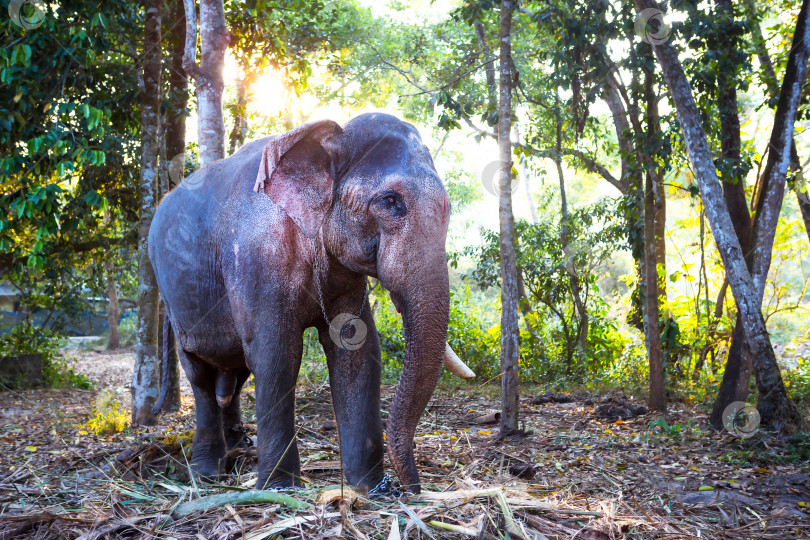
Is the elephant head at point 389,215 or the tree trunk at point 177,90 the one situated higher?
the tree trunk at point 177,90

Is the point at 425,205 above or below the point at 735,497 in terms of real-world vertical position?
above

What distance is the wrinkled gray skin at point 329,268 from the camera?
327 centimetres

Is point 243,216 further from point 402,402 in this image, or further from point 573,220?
point 573,220

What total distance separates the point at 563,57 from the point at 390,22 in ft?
40.3

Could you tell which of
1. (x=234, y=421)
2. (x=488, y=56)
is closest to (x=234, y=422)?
(x=234, y=421)

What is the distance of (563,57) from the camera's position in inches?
325

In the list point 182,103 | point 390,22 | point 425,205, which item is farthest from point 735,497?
point 390,22

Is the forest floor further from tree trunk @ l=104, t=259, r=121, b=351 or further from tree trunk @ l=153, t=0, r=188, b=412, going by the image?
tree trunk @ l=104, t=259, r=121, b=351

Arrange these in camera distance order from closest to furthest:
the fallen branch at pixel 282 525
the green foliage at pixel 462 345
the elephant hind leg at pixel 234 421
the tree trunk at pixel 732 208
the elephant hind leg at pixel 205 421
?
the fallen branch at pixel 282 525 → the elephant hind leg at pixel 205 421 → the elephant hind leg at pixel 234 421 → the tree trunk at pixel 732 208 → the green foliage at pixel 462 345

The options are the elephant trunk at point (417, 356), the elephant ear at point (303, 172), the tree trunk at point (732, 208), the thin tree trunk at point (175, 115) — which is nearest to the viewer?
the elephant trunk at point (417, 356)

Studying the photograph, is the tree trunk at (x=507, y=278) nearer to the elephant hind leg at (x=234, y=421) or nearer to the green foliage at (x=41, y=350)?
the elephant hind leg at (x=234, y=421)

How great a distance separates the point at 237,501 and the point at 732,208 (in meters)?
5.94

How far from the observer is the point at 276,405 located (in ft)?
11.7


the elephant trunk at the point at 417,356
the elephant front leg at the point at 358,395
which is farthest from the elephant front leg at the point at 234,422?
the elephant trunk at the point at 417,356
